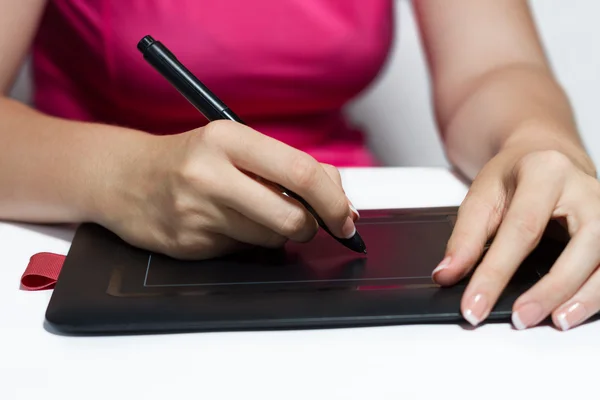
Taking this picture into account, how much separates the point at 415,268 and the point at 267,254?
11cm

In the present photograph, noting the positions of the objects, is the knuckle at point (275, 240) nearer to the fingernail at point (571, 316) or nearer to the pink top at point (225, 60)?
the fingernail at point (571, 316)

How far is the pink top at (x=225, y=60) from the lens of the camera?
0.85 meters

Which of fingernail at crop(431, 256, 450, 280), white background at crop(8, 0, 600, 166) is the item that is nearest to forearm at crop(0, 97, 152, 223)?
fingernail at crop(431, 256, 450, 280)

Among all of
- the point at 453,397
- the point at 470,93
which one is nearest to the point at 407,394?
the point at 453,397

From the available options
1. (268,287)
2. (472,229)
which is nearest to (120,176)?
(268,287)

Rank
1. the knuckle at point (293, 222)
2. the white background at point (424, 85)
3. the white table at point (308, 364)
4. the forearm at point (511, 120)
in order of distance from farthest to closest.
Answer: the white background at point (424, 85) → the forearm at point (511, 120) → the knuckle at point (293, 222) → the white table at point (308, 364)

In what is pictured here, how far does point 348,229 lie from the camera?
22.1 inches

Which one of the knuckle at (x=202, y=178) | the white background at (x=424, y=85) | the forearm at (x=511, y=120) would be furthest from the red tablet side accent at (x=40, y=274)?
the white background at (x=424, y=85)

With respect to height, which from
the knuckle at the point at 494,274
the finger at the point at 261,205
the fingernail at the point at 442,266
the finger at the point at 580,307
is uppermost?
the finger at the point at 261,205

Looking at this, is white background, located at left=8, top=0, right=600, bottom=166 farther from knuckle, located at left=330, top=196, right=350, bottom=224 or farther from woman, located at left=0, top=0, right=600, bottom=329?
knuckle, located at left=330, top=196, right=350, bottom=224

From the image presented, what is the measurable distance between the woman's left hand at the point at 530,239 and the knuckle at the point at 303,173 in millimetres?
100

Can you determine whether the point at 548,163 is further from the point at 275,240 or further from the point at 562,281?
the point at 275,240

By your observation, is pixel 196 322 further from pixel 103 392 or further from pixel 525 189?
pixel 525 189

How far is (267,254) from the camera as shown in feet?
1.92
